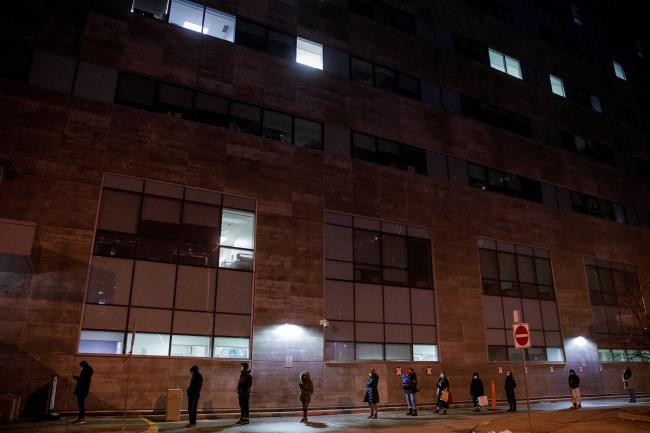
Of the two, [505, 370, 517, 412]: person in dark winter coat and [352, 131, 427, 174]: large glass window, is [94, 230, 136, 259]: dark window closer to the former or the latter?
[352, 131, 427, 174]: large glass window

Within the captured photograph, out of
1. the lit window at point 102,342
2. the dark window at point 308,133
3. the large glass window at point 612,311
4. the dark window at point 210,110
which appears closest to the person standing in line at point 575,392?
the large glass window at point 612,311

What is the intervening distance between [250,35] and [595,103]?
2872 centimetres

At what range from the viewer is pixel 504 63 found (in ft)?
110

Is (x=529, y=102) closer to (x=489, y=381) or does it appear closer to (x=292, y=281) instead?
(x=489, y=381)

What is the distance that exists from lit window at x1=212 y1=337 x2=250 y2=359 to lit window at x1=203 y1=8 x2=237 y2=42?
44.4 ft

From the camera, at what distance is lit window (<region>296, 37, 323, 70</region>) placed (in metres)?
24.8

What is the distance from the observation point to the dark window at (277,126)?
22562 mm

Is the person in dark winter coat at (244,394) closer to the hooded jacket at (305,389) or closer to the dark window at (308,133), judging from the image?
the hooded jacket at (305,389)

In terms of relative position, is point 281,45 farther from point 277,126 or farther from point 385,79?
point 385,79

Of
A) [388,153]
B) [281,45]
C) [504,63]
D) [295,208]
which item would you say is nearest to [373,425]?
[295,208]

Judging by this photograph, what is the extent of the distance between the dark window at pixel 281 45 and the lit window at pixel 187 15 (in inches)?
124

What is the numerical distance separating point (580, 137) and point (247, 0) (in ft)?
83.9

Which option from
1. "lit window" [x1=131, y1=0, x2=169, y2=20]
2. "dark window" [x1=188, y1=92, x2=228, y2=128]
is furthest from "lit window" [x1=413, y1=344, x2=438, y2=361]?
"lit window" [x1=131, y1=0, x2=169, y2=20]

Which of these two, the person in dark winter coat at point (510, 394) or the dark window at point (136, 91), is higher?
the dark window at point (136, 91)
